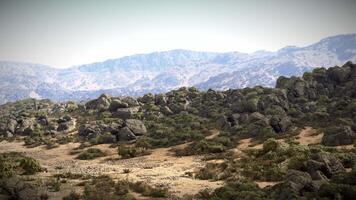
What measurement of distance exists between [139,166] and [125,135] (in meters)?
16.4

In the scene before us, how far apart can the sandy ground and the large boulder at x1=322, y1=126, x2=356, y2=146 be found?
46.1 ft

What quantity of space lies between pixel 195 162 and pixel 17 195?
19075mm

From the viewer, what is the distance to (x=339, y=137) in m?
36.4

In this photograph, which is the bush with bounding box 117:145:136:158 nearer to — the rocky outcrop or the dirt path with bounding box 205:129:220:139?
the dirt path with bounding box 205:129:220:139

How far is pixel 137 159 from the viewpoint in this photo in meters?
39.0

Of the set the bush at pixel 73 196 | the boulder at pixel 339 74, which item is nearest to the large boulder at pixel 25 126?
the bush at pixel 73 196

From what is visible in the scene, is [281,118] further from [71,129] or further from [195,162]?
[71,129]

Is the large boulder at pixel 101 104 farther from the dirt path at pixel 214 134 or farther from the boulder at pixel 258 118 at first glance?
the boulder at pixel 258 118

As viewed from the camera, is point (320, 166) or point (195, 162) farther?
point (195, 162)

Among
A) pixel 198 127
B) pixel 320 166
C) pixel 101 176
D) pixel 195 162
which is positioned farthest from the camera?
pixel 198 127

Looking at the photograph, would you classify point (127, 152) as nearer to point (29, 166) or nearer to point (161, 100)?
point (29, 166)

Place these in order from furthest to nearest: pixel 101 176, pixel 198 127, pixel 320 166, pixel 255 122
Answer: pixel 198 127
pixel 255 122
pixel 101 176
pixel 320 166

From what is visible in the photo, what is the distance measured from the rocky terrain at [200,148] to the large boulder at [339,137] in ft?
0.40

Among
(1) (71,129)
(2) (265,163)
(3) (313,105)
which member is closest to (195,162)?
(2) (265,163)
